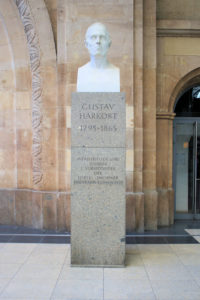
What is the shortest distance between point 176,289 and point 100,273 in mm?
1160

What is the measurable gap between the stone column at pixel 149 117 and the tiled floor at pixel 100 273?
3.65 feet

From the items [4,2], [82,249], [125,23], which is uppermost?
[4,2]

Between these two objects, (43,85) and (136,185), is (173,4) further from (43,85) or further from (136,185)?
(136,185)

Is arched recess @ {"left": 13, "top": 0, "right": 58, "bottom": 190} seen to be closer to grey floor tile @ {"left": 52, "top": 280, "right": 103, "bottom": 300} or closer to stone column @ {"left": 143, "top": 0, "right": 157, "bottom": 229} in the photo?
stone column @ {"left": 143, "top": 0, "right": 157, "bottom": 229}

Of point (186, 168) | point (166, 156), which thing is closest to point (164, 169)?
point (166, 156)

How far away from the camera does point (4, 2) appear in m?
7.61

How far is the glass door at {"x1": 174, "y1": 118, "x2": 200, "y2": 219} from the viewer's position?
852 cm

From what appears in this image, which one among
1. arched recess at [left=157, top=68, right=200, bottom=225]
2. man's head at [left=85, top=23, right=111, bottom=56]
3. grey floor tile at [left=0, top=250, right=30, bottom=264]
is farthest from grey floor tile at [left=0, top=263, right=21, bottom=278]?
arched recess at [left=157, top=68, right=200, bottom=225]

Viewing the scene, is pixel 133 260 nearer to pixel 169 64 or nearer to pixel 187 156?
pixel 187 156

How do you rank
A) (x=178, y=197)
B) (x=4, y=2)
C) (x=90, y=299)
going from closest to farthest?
(x=90, y=299), (x=4, y=2), (x=178, y=197)

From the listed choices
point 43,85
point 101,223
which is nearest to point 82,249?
point 101,223

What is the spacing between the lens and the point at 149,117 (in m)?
7.30

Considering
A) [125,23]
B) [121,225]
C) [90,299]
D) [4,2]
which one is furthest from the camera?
[4,2]

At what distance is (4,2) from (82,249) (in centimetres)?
665
